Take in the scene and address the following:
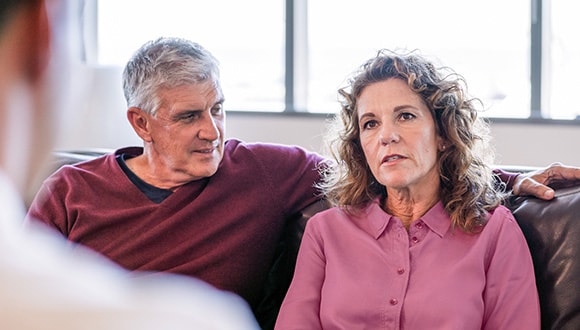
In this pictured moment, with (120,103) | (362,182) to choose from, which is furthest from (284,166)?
(120,103)

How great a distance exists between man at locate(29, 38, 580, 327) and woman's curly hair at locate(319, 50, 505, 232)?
0.16 metres

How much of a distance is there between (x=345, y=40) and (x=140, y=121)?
10.9 ft

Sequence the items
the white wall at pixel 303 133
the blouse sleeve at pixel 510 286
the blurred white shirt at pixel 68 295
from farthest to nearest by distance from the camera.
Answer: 1. the white wall at pixel 303 133
2. the blouse sleeve at pixel 510 286
3. the blurred white shirt at pixel 68 295

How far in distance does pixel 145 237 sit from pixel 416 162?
782 mm

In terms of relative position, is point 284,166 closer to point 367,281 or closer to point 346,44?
point 367,281

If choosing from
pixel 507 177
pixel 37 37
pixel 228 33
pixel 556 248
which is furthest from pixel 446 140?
pixel 228 33

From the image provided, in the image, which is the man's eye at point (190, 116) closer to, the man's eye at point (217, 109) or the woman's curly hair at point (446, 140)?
the man's eye at point (217, 109)

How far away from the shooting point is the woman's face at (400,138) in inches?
83.4

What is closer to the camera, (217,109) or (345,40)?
(217,109)

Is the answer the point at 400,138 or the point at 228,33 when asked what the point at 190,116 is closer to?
the point at 400,138

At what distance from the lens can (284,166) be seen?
7.82 feet

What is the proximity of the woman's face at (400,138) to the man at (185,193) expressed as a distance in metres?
0.28

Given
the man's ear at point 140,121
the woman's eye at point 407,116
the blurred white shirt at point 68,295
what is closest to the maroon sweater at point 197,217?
the man's ear at point 140,121

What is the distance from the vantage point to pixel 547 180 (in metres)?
2.17
